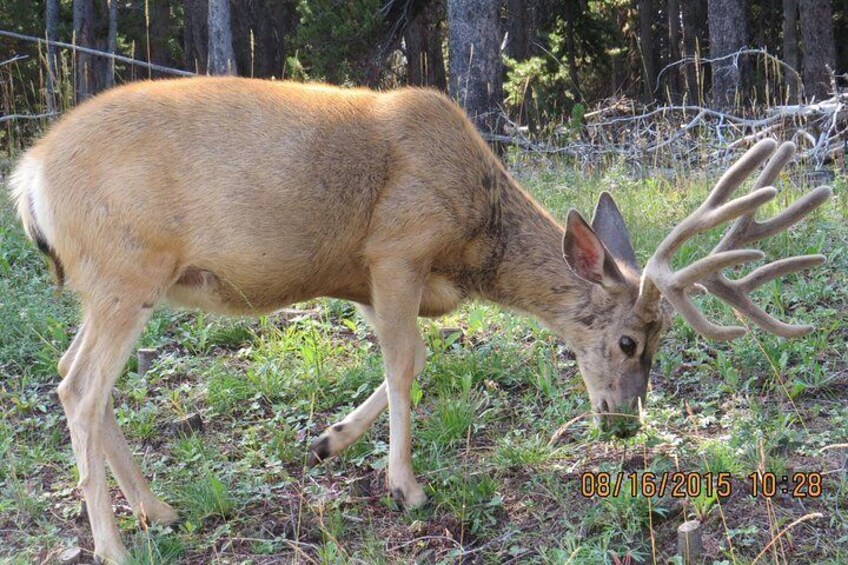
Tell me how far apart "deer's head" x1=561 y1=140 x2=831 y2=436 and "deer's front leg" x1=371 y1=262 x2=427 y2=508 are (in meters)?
0.80

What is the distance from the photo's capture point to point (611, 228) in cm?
566

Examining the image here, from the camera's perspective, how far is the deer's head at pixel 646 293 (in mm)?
4789

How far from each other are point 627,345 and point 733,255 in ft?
2.83

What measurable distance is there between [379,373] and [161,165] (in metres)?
2.03

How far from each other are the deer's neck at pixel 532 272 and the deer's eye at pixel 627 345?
12.0 inches

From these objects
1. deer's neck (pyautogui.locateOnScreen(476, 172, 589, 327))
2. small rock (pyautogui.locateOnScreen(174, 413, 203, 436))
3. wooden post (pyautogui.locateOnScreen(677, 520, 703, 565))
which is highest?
deer's neck (pyautogui.locateOnScreen(476, 172, 589, 327))

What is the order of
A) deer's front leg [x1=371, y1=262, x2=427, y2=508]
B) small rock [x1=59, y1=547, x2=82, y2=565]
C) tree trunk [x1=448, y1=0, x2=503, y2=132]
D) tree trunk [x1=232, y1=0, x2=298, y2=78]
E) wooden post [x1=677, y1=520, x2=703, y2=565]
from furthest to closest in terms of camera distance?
tree trunk [x1=232, y1=0, x2=298, y2=78], tree trunk [x1=448, y1=0, x2=503, y2=132], deer's front leg [x1=371, y1=262, x2=427, y2=508], small rock [x1=59, y1=547, x2=82, y2=565], wooden post [x1=677, y1=520, x2=703, y2=565]

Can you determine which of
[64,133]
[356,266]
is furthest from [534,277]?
[64,133]

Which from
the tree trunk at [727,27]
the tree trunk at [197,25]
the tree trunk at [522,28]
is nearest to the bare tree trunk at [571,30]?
the tree trunk at [522,28]

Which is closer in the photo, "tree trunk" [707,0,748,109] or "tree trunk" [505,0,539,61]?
"tree trunk" [707,0,748,109]

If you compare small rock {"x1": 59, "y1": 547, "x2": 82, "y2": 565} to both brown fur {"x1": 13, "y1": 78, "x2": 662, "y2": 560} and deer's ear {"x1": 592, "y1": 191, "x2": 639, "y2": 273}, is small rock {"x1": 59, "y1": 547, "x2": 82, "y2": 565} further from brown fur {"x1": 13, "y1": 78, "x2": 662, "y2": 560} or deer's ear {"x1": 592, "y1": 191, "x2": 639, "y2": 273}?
deer's ear {"x1": 592, "y1": 191, "x2": 639, "y2": 273}

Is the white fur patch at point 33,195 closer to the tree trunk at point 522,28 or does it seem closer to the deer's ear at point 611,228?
the deer's ear at point 611,228

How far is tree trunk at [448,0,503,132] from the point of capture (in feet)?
39.7

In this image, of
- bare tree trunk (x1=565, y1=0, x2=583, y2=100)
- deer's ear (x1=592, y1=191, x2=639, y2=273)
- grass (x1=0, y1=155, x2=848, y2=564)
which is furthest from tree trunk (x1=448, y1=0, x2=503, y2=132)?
bare tree trunk (x1=565, y1=0, x2=583, y2=100)
